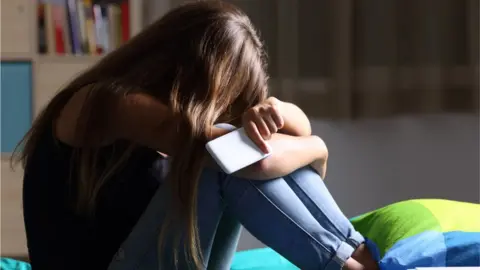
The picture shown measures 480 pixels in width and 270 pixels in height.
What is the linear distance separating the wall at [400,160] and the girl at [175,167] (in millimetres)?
1101

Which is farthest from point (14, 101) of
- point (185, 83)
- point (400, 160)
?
point (400, 160)

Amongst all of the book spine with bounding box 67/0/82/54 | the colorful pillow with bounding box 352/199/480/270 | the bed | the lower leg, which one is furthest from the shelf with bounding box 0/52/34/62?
the lower leg

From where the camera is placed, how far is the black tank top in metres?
1.08

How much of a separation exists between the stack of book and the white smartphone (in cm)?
124

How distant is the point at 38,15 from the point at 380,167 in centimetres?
128

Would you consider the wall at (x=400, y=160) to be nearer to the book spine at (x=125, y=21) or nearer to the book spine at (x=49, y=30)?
the book spine at (x=125, y=21)

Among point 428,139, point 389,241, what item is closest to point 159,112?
point 389,241

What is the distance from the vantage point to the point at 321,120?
86.5 inches

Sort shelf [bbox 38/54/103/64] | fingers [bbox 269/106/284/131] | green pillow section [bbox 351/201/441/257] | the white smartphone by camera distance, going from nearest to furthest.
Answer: the white smartphone, fingers [bbox 269/106/284/131], green pillow section [bbox 351/201/441/257], shelf [bbox 38/54/103/64]

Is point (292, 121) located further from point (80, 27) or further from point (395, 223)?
point (80, 27)

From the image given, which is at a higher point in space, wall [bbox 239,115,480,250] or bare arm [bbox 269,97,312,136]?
bare arm [bbox 269,97,312,136]

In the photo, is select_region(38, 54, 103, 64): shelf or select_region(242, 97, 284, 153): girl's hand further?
select_region(38, 54, 103, 64): shelf

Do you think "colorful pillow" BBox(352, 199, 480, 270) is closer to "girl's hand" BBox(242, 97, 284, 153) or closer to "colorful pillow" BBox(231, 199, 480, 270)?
"colorful pillow" BBox(231, 199, 480, 270)

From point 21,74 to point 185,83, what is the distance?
120 centimetres
